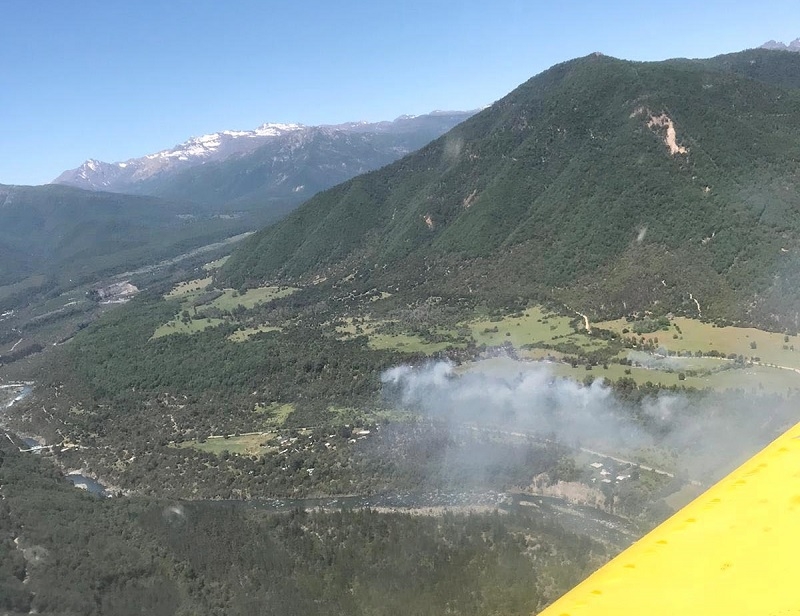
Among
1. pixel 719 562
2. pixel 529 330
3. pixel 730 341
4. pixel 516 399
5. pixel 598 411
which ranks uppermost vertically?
pixel 719 562

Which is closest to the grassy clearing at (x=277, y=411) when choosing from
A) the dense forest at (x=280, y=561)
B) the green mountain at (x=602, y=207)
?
the dense forest at (x=280, y=561)

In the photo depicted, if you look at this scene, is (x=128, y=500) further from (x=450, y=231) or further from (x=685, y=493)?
(x=450, y=231)

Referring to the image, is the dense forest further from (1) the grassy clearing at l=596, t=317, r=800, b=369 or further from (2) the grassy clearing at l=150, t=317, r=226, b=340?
(2) the grassy clearing at l=150, t=317, r=226, b=340

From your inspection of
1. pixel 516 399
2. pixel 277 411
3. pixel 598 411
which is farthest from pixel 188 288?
pixel 598 411

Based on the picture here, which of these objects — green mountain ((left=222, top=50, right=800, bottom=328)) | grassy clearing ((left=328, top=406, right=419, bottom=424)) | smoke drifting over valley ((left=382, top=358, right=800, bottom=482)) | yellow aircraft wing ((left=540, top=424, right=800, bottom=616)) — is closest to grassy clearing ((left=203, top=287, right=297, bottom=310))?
green mountain ((left=222, top=50, right=800, bottom=328))

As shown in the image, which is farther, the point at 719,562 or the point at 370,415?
the point at 370,415

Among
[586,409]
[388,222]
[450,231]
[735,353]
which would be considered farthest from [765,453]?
[388,222]

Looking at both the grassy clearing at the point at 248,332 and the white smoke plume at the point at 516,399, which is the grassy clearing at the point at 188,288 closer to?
the grassy clearing at the point at 248,332

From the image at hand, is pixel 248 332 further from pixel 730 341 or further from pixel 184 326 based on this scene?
pixel 730 341
